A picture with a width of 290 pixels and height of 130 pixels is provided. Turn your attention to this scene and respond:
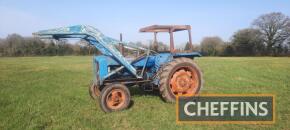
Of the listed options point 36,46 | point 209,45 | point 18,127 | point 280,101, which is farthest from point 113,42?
point 209,45

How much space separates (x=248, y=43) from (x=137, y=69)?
63.8 metres

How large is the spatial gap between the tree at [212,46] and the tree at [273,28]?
1011 centimetres

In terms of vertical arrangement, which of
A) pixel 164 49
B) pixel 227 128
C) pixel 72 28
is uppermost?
pixel 72 28

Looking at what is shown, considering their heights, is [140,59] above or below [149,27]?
below

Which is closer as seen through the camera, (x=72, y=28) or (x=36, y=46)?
(x=72, y=28)

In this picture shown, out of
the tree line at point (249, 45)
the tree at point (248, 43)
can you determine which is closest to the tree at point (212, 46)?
the tree line at point (249, 45)

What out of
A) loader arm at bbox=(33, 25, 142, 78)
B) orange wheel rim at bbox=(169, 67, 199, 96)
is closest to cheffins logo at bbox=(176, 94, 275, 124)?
orange wheel rim at bbox=(169, 67, 199, 96)

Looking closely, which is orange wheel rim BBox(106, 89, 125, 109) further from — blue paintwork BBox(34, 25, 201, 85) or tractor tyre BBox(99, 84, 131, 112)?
blue paintwork BBox(34, 25, 201, 85)

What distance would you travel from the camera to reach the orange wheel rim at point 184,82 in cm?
933

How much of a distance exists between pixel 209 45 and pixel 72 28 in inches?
2731

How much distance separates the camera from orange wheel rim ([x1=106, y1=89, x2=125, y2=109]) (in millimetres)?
8242

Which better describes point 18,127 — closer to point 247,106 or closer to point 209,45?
point 247,106

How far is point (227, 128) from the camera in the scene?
21.8ft

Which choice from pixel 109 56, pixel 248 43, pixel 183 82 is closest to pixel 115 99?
pixel 109 56
